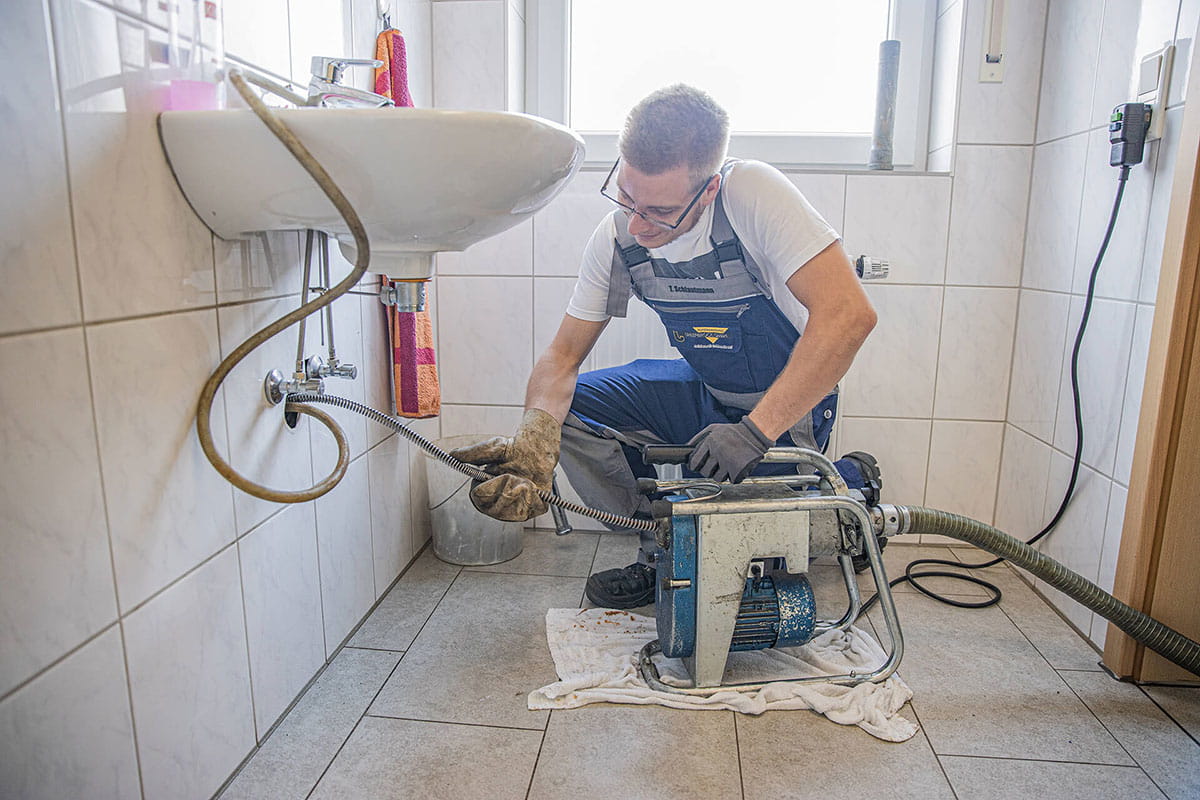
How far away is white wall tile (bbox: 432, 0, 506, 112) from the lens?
193 centimetres

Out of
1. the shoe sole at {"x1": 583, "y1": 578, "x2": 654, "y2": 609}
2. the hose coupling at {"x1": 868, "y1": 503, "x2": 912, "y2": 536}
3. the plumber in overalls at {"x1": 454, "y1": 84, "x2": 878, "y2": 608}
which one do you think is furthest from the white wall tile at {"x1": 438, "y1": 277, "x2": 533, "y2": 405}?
the hose coupling at {"x1": 868, "y1": 503, "x2": 912, "y2": 536}

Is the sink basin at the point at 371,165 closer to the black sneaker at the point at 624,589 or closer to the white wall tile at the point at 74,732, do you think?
the white wall tile at the point at 74,732

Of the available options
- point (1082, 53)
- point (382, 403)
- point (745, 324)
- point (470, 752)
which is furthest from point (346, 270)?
point (1082, 53)

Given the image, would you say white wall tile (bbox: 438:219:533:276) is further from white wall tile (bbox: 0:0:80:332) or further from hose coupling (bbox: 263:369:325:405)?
white wall tile (bbox: 0:0:80:332)

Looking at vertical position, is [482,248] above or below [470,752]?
above

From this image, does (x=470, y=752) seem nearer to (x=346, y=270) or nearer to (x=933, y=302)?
(x=346, y=270)

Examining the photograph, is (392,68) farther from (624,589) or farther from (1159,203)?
(1159,203)

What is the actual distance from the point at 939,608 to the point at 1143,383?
0.61 meters

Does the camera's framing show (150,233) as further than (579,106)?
No

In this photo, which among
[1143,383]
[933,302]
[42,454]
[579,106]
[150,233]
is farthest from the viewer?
[579,106]

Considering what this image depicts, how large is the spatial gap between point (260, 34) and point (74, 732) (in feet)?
3.07

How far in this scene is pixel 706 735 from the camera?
128 cm

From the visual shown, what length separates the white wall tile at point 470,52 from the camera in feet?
6.34

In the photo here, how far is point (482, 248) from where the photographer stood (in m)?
2.02
